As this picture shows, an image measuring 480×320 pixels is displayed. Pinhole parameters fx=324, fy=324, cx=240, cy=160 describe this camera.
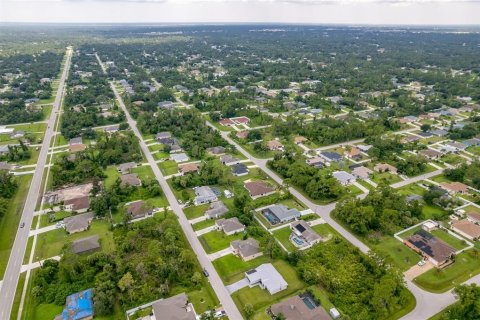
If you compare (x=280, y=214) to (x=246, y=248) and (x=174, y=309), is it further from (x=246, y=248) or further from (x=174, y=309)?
(x=174, y=309)

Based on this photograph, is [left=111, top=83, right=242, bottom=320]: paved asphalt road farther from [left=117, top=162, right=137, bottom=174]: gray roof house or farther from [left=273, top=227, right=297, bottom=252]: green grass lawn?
[left=273, top=227, right=297, bottom=252]: green grass lawn

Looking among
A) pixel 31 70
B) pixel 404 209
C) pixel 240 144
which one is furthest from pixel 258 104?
pixel 31 70

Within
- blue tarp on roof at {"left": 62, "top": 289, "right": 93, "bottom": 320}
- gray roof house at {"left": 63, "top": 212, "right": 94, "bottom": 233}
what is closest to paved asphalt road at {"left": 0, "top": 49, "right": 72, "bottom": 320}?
gray roof house at {"left": 63, "top": 212, "right": 94, "bottom": 233}

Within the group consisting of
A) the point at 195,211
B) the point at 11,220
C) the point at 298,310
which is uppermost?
the point at 298,310

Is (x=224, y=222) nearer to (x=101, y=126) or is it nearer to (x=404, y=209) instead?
(x=404, y=209)

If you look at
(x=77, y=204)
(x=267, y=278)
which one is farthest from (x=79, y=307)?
(x=77, y=204)

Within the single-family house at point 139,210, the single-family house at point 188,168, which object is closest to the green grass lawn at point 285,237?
the single-family house at point 139,210
